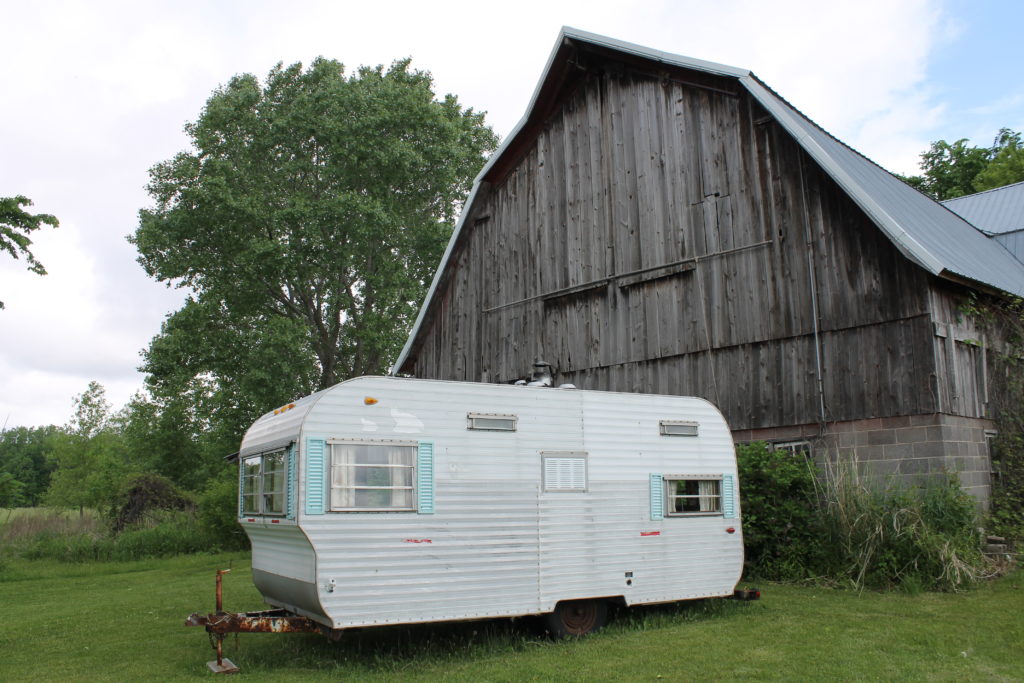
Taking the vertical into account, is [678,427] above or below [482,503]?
above

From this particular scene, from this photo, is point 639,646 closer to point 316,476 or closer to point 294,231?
point 316,476

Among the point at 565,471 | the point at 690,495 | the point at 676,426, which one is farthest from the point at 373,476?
the point at 690,495

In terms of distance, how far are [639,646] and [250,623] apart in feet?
13.1

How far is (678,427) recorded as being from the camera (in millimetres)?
10789

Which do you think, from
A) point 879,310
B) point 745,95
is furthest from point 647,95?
point 879,310

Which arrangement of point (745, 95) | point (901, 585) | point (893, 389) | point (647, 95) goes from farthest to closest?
point (647, 95)
point (745, 95)
point (893, 389)
point (901, 585)

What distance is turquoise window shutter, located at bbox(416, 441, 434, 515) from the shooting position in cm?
878

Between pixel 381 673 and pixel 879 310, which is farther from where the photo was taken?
pixel 879 310

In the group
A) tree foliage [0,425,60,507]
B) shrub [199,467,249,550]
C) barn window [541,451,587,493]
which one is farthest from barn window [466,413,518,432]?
tree foliage [0,425,60,507]

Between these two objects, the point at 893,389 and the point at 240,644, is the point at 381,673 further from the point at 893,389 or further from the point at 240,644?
the point at 893,389

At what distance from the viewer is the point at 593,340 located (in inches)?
674

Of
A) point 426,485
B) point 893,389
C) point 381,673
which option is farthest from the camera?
point 893,389

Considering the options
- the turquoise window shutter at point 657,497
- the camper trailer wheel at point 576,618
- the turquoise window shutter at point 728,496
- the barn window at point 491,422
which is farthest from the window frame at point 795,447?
the barn window at point 491,422

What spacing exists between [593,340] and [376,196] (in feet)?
52.0
